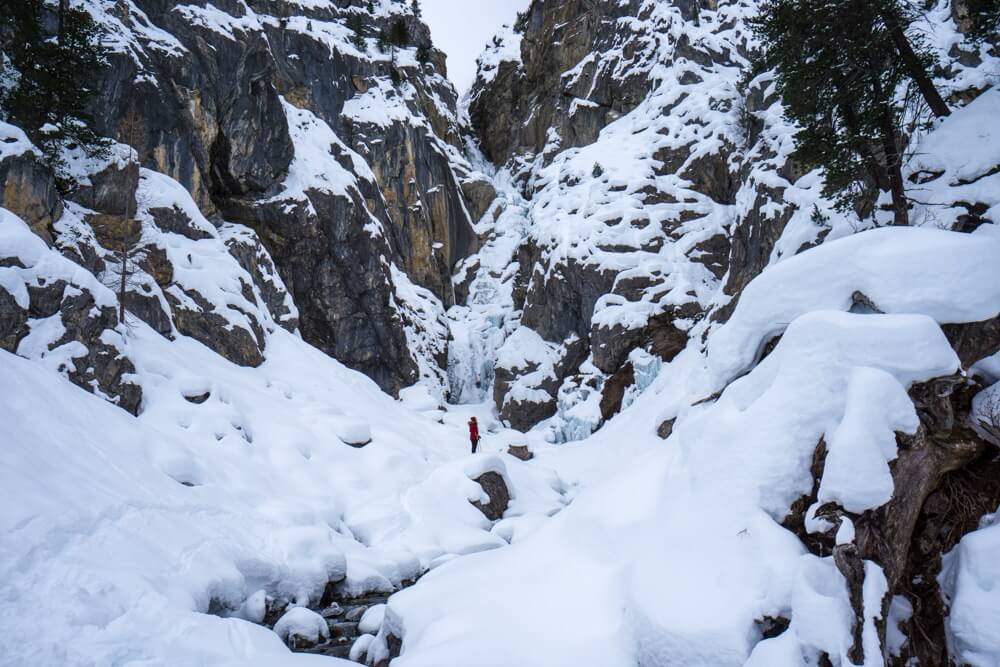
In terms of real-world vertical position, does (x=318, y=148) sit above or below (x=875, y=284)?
above

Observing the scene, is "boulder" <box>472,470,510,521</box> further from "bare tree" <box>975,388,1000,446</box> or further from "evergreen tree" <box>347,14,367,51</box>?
"evergreen tree" <box>347,14,367,51</box>

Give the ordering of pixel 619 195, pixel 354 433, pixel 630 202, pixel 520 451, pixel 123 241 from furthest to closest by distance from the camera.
Answer: pixel 619 195 < pixel 630 202 < pixel 520 451 < pixel 123 241 < pixel 354 433

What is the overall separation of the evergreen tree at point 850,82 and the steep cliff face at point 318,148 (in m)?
25.3

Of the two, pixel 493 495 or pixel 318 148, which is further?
pixel 318 148

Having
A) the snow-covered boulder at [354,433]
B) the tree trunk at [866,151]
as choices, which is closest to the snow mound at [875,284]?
the tree trunk at [866,151]

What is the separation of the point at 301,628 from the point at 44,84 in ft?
79.8

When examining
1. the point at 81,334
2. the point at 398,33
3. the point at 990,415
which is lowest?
the point at 81,334

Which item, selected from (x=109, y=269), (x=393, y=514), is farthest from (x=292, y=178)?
(x=393, y=514)

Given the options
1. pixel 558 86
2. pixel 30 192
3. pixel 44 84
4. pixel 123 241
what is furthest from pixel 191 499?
pixel 558 86

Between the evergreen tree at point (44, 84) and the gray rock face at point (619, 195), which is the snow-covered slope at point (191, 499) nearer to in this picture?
the evergreen tree at point (44, 84)

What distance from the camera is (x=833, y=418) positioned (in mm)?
6254

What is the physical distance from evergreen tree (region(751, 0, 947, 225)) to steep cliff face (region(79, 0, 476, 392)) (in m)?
25.3

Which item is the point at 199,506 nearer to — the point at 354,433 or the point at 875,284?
the point at 354,433

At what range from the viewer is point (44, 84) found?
70.2 ft
